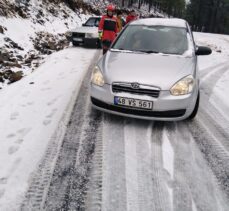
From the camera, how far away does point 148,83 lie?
14.8 feet

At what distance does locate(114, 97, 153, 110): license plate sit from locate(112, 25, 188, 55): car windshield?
1.48 meters

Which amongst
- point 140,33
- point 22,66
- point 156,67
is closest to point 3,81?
point 22,66

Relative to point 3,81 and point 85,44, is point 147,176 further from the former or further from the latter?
point 85,44

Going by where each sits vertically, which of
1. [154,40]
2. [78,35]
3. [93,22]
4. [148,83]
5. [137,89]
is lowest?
[78,35]

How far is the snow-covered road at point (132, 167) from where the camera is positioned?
317cm

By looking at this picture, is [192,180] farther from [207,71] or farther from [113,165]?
[207,71]

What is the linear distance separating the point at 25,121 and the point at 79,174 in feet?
6.31

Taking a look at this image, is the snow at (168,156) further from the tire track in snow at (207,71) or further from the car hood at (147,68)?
the tire track in snow at (207,71)

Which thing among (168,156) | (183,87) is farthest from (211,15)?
(168,156)

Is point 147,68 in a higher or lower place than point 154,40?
lower

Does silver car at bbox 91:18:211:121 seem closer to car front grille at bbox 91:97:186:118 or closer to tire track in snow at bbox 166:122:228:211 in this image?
car front grille at bbox 91:97:186:118

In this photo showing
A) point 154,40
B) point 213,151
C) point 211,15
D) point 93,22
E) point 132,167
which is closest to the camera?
point 132,167

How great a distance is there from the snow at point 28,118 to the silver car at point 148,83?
1.05 meters

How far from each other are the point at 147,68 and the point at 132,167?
1.80 m
